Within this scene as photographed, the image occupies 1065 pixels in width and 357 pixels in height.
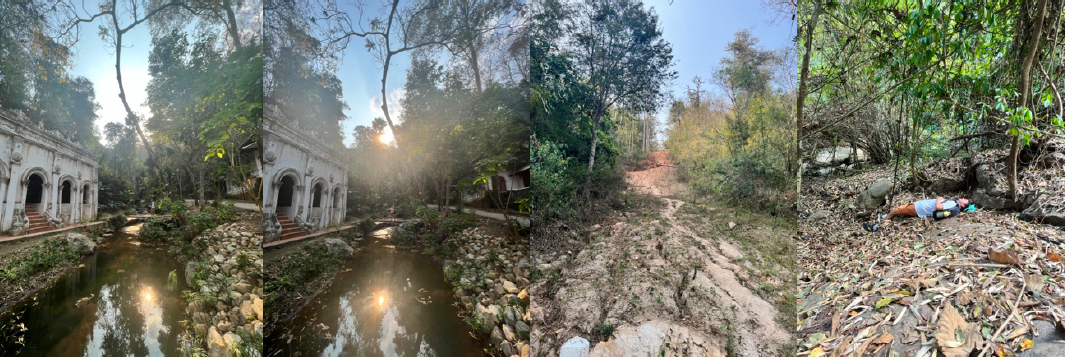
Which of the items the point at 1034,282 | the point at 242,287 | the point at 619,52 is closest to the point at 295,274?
the point at 242,287

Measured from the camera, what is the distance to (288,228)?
1.82 m

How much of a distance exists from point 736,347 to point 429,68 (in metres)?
2.49

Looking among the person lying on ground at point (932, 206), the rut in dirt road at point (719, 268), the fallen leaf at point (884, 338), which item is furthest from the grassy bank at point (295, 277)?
the person lying on ground at point (932, 206)

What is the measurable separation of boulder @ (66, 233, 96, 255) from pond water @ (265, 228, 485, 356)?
65.1 inches

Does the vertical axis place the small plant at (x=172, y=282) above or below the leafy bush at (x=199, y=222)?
below

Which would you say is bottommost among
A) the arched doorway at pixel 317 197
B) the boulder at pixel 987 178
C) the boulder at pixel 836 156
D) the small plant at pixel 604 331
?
the small plant at pixel 604 331

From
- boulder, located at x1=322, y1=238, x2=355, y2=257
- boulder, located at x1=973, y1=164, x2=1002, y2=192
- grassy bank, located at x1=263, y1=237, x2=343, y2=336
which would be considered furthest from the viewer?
boulder, located at x1=973, y1=164, x2=1002, y2=192

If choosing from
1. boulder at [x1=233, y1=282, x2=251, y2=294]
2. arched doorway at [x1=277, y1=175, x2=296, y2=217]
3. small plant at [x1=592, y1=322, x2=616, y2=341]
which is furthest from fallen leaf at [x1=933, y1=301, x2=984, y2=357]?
boulder at [x1=233, y1=282, x2=251, y2=294]

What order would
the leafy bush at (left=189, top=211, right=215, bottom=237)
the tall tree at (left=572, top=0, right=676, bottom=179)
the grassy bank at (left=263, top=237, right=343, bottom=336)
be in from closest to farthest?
the grassy bank at (left=263, top=237, right=343, bottom=336), the leafy bush at (left=189, top=211, right=215, bottom=237), the tall tree at (left=572, top=0, right=676, bottom=179)

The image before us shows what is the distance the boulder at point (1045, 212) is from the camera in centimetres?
291

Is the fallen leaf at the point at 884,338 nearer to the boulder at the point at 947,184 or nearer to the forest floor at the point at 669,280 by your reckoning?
the forest floor at the point at 669,280

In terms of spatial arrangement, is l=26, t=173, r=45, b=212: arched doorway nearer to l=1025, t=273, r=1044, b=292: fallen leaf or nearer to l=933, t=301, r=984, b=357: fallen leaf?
l=933, t=301, r=984, b=357: fallen leaf

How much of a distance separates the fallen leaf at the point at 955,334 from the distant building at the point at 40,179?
5.22 meters

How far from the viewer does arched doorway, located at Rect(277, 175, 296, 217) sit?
1823mm
